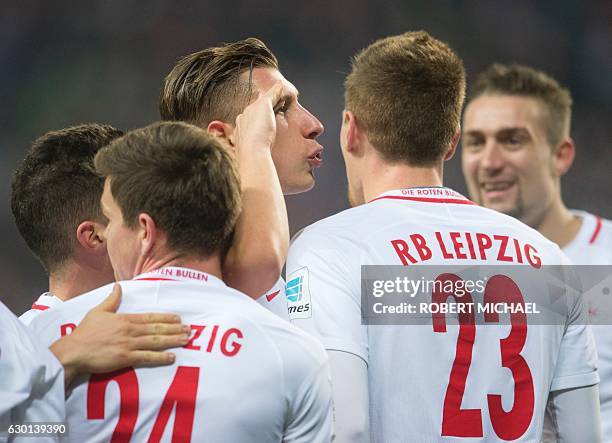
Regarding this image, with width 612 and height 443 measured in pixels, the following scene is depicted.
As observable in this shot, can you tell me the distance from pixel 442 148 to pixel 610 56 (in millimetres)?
6928

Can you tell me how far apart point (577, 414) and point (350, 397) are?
81 centimetres

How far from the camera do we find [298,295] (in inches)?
106

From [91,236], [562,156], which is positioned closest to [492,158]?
[562,156]

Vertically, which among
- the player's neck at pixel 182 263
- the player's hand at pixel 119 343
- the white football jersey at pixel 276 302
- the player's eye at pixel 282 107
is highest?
the player's eye at pixel 282 107

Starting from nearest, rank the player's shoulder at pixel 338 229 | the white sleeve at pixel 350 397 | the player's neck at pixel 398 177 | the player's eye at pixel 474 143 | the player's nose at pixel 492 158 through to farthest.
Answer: the white sleeve at pixel 350 397, the player's shoulder at pixel 338 229, the player's neck at pixel 398 177, the player's nose at pixel 492 158, the player's eye at pixel 474 143

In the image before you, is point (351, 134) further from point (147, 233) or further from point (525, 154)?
point (525, 154)

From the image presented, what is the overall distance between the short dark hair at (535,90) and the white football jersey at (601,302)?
0.78 metres

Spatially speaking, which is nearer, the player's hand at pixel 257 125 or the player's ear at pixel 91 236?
the player's hand at pixel 257 125

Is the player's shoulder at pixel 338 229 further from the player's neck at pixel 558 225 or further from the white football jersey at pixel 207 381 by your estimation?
the player's neck at pixel 558 225

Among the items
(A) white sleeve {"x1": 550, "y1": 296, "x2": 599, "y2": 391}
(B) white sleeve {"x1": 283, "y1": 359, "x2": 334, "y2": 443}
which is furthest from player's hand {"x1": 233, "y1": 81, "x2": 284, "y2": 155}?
(A) white sleeve {"x1": 550, "y1": 296, "x2": 599, "y2": 391}

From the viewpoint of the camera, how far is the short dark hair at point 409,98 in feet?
9.41

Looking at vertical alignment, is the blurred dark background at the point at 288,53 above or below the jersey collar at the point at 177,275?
above

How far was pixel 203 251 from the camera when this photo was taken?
2168mm

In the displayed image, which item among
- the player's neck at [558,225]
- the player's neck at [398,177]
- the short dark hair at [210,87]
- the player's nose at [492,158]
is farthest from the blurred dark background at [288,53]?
the player's neck at [398,177]
